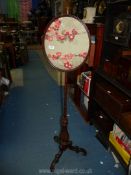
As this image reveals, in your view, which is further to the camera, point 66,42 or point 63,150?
point 63,150

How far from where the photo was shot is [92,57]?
2135 millimetres

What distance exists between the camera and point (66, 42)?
1.45 meters

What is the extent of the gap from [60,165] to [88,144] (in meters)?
0.43

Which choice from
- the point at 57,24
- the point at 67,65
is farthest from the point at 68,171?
the point at 57,24

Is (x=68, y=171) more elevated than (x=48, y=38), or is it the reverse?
(x=48, y=38)

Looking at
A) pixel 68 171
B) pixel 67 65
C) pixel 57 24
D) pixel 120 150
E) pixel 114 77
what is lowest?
pixel 68 171

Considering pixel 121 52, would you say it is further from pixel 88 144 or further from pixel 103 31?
pixel 88 144

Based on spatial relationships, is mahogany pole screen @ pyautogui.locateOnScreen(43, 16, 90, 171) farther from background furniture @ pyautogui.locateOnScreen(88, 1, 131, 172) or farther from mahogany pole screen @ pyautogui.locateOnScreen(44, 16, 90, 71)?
background furniture @ pyautogui.locateOnScreen(88, 1, 131, 172)

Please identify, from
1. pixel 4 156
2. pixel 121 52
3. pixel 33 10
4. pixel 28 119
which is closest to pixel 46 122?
pixel 28 119

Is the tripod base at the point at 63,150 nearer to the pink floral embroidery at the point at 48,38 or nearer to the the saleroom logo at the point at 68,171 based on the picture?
the the saleroom logo at the point at 68,171

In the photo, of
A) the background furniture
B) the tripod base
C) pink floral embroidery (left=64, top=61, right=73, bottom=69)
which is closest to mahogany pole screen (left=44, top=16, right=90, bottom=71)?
pink floral embroidery (left=64, top=61, right=73, bottom=69)

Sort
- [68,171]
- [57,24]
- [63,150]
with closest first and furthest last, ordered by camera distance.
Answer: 1. [57,24]
2. [68,171]
3. [63,150]

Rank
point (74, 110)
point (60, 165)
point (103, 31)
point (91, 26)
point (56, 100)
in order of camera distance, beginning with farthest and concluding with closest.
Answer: point (56, 100) → point (74, 110) → point (91, 26) → point (103, 31) → point (60, 165)

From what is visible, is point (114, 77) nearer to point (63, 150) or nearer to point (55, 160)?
point (63, 150)
